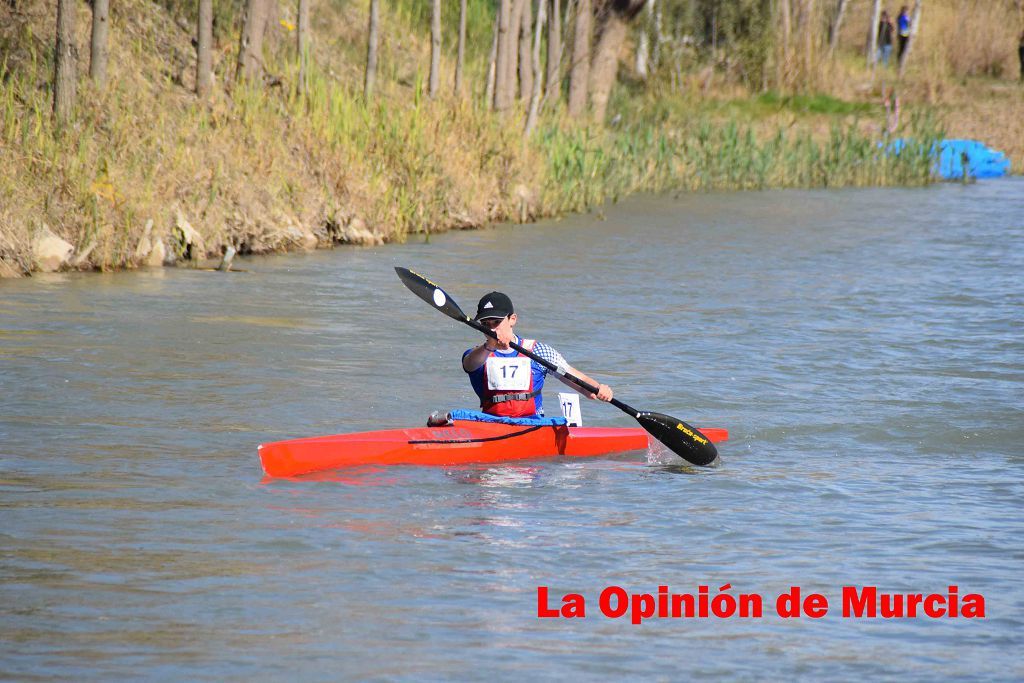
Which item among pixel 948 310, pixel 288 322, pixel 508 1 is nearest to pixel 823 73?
pixel 508 1

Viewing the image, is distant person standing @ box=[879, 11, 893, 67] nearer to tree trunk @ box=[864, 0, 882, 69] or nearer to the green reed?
tree trunk @ box=[864, 0, 882, 69]

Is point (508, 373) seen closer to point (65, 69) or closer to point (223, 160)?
point (223, 160)

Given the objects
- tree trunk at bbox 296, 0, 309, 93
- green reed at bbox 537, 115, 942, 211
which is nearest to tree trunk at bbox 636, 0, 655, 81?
green reed at bbox 537, 115, 942, 211

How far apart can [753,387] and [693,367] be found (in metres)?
0.76

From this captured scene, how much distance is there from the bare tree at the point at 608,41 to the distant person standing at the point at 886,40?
352 inches

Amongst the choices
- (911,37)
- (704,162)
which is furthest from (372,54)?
(911,37)

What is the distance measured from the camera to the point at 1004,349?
11336mm

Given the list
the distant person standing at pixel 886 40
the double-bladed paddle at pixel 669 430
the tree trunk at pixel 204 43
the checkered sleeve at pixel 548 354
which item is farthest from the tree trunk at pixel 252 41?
the distant person standing at pixel 886 40

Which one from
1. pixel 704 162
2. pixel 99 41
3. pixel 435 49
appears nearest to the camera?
pixel 99 41

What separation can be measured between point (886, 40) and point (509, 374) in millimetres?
31212

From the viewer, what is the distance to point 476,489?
6.91m

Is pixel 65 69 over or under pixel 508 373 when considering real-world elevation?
over

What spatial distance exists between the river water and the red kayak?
0.10 m

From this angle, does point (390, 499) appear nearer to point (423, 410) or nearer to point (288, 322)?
point (423, 410)
